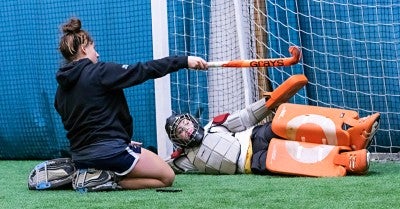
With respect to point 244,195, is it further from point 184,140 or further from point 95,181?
point 184,140

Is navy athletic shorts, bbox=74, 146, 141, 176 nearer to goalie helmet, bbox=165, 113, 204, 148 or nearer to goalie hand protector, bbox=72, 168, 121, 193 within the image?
goalie hand protector, bbox=72, 168, 121, 193

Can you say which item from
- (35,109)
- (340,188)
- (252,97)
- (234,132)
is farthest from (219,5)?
(340,188)

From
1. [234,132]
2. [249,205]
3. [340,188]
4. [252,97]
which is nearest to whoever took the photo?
[249,205]

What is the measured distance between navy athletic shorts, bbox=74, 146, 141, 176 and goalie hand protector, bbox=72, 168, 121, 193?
0.02 m

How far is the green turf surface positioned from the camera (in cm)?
272

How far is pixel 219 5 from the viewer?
4742mm

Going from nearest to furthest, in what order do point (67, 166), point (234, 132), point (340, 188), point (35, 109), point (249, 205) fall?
point (249, 205) < point (340, 188) < point (67, 166) < point (234, 132) < point (35, 109)

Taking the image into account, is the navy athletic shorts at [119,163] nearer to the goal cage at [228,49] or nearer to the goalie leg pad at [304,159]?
the goalie leg pad at [304,159]

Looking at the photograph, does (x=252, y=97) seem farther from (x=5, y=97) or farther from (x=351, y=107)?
(x=5, y=97)

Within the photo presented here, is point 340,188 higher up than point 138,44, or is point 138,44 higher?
point 138,44

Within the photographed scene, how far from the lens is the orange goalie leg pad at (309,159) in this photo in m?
3.58

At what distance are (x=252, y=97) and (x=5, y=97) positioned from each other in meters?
1.87

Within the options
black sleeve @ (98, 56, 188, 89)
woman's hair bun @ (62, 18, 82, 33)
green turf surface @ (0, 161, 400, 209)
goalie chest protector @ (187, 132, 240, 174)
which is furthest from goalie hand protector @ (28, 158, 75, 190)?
goalie chest protector @ (187, 132, 240, 174)

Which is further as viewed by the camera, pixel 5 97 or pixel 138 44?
pixel 5 97
